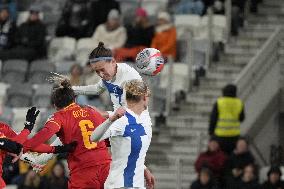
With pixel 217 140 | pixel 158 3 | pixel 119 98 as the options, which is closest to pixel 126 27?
pixel 158 3

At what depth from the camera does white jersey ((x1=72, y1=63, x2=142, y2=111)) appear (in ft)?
48.5

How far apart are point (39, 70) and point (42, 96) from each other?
0.91 meters

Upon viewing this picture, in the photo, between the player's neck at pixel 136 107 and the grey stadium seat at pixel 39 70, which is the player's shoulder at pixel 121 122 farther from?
the grey stadium seat at pixel 39 70

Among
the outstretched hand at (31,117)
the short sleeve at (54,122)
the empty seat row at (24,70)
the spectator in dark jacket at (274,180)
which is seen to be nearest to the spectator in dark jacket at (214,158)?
the spectator in dark jacket at (274,180)

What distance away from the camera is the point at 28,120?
1374 cm

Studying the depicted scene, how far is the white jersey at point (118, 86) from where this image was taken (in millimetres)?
14789

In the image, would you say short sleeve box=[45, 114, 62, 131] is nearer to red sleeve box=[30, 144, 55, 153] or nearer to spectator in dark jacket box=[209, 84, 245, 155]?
red sleeve box=[30, 144, 55, 153]

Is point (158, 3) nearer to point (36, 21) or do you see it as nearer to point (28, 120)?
point (36, 21)

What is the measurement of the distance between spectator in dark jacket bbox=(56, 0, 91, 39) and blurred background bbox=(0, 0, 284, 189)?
2 centimetres

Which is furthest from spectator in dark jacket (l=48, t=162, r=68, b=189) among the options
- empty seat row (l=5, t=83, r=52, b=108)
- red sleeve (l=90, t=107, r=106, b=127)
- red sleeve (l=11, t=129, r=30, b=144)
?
red sleeve (l=11, t=129, r=30, b=144)

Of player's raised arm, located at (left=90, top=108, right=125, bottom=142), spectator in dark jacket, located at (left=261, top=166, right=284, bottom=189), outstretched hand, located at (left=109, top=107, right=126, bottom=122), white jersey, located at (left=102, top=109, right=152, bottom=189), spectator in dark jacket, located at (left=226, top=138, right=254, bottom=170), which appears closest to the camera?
outstretched hand, located at (left=109, top=107, right=126, bottom=122)

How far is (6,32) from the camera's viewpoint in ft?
81.0

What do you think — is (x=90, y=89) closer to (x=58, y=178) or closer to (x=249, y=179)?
(x=249, y=179)

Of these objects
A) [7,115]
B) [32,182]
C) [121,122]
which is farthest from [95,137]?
[7,115]
